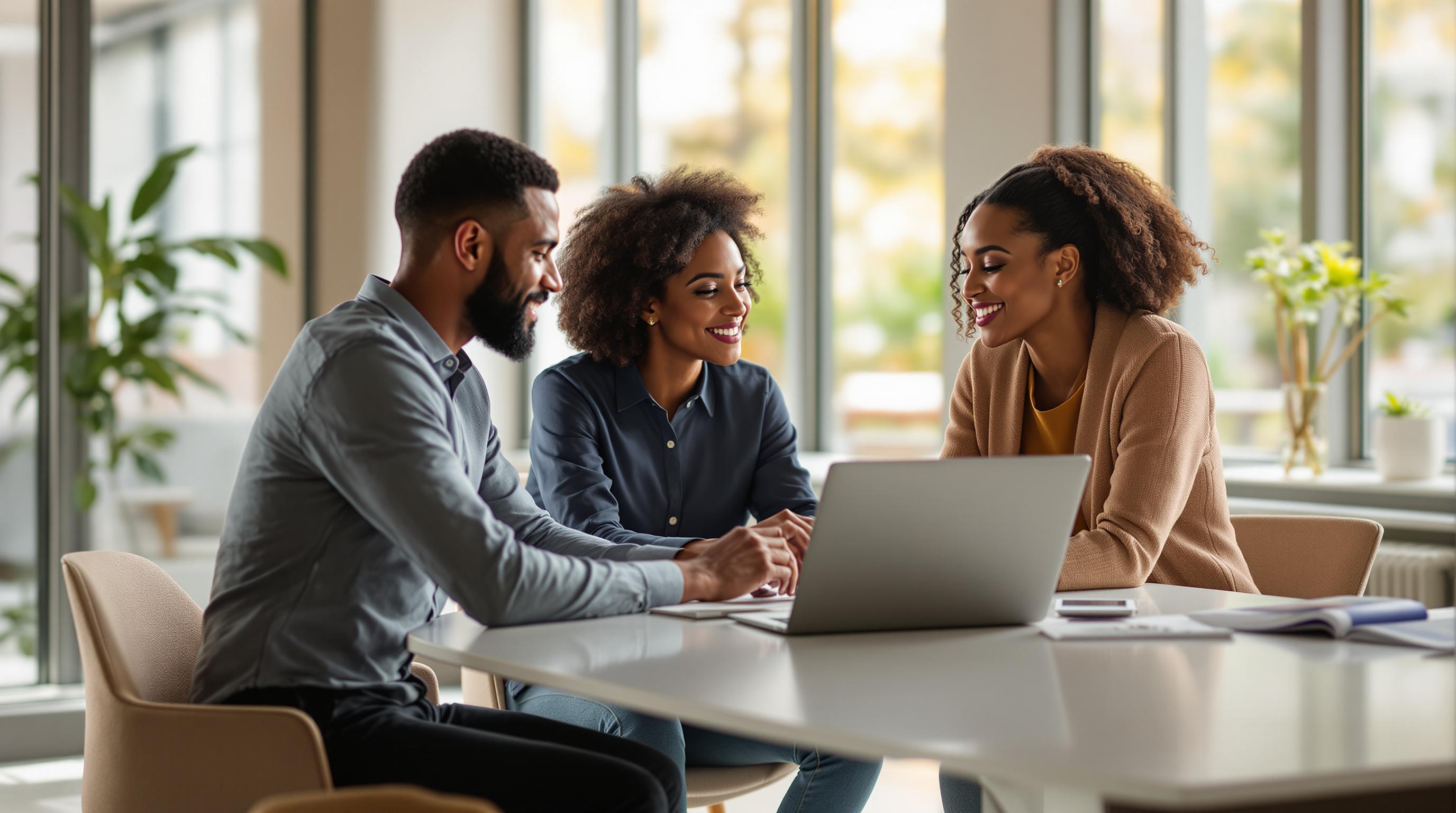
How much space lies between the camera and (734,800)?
3377mm

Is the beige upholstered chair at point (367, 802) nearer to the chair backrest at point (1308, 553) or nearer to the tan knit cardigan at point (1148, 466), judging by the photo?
the tan knit cardigan at point (1148, 466)

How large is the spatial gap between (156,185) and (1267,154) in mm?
3319

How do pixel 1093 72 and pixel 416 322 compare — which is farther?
pixel 1093 72

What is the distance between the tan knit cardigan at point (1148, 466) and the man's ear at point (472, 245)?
903 mm

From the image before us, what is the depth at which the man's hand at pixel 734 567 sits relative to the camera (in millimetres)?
1717

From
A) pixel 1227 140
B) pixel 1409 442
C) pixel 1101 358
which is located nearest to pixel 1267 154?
pixel 1227 140

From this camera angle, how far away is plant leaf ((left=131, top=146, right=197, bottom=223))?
4.29m

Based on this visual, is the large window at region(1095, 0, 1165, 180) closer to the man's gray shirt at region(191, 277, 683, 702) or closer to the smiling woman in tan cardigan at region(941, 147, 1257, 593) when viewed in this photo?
the smiling woman in tan cardigan at region(941, 147, 1257, 593)

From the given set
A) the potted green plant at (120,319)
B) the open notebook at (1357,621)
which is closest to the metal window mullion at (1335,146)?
the open notebook at (1357,621)

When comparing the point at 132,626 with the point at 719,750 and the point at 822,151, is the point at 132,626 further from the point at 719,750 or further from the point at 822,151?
the point at 822,151

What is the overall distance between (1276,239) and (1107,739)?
2.64m

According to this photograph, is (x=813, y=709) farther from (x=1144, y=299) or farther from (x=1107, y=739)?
(x=1144, y=299)

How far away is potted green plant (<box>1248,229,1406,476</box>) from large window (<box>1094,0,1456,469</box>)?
71 mm

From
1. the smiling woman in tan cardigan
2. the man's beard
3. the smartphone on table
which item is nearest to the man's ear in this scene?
the man's beard
